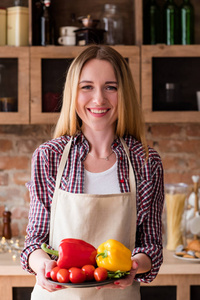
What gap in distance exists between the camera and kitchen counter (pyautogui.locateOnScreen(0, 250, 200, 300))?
2314 mm

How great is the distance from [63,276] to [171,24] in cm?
183

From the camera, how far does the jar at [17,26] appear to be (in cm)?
263

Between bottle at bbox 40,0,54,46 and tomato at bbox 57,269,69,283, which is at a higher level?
bottle at bbox 40,0,54,46

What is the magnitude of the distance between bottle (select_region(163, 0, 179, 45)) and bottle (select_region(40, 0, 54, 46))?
26.3 inches

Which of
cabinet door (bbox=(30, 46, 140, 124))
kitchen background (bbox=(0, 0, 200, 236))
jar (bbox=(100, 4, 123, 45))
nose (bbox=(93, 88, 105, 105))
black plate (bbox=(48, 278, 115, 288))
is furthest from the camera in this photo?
kitchen background (bbox=(0, 0, 200, 236))

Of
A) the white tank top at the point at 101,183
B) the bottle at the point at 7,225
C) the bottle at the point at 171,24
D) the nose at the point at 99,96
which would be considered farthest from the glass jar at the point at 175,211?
the nose at the point at 99,96

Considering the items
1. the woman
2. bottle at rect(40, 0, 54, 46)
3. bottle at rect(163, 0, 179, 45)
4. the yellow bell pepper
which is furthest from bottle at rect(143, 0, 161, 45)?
the yellow bell pepper

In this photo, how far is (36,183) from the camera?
61.4 inches

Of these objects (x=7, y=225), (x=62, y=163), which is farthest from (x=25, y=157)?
(x=62, y=163)

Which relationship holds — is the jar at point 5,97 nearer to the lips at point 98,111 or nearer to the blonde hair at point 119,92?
the blonde hair at point 119,92

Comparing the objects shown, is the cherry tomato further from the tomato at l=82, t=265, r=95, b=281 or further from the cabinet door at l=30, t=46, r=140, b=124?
the cabinet door at l=30, t=46, r=140, b=124

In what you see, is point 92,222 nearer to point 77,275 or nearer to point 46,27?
point 77,275

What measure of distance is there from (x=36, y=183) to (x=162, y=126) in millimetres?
1620

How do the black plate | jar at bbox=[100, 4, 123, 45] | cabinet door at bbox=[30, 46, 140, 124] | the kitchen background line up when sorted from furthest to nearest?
the kitchen background → jar at bbox=[100, 4, 123, 45] → cabinet door at bbox=[30, 46, 140, 124] → the black plate
